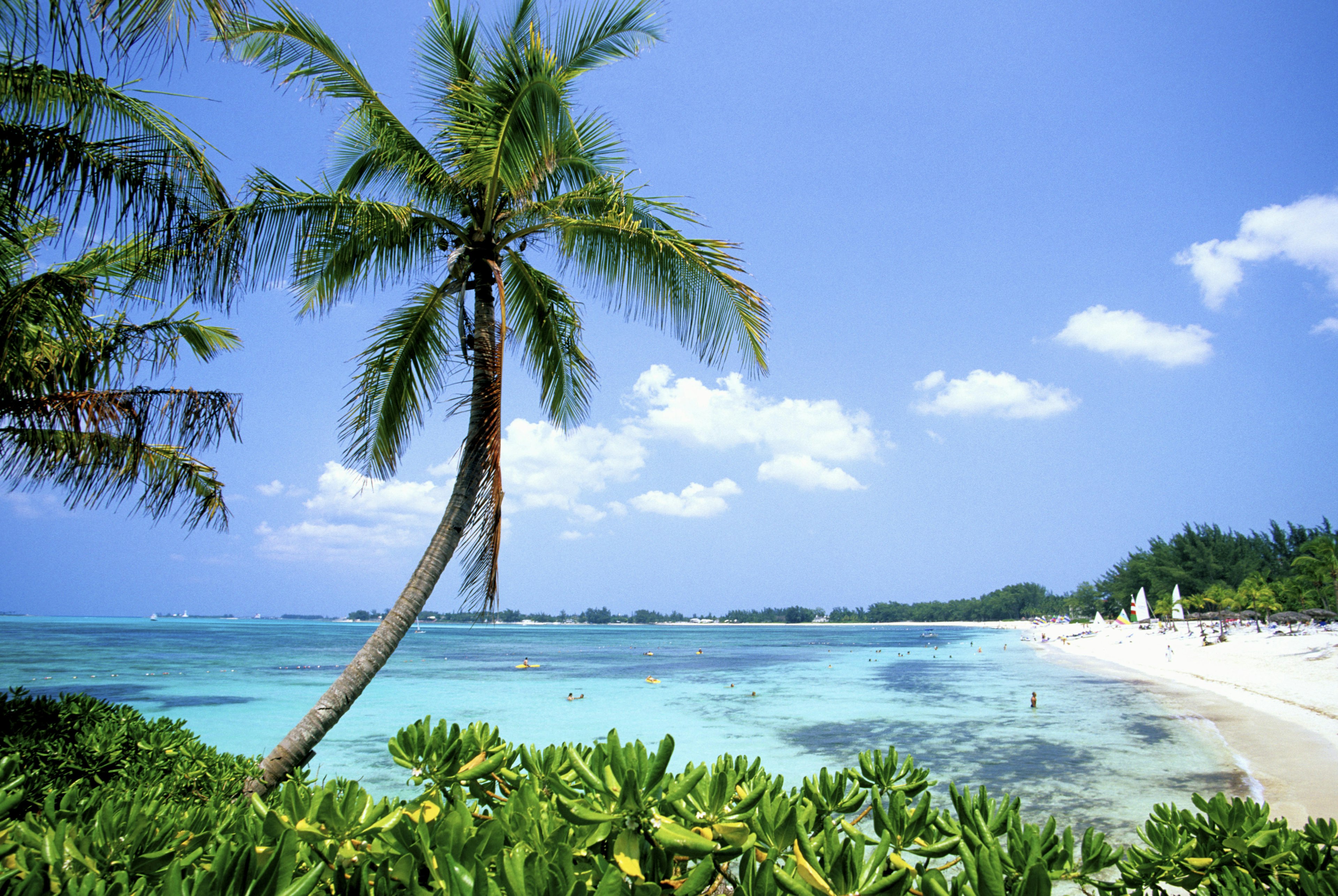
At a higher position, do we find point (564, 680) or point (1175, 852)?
point (1175, 852)

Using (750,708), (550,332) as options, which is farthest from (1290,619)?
(550,332)

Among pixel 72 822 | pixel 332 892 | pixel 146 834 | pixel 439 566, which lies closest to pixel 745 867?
pixel 332 892

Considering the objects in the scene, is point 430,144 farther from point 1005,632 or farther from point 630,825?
point 1005,632

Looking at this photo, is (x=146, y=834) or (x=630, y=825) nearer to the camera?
(x=630, y=825)

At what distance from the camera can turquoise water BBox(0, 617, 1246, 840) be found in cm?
1376

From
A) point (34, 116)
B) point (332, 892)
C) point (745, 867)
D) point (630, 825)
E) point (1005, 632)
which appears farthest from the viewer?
point (1005, 632)

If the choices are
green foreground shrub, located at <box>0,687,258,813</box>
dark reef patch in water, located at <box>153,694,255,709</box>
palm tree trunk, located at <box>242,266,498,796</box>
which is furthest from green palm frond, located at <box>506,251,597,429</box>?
dark reef patch in water, located at <box>153,694,255,709</box>

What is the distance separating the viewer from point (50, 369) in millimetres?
5520

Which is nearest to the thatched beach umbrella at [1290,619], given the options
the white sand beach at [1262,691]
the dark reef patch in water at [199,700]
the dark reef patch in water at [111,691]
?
the white sand beach at [1262,691]

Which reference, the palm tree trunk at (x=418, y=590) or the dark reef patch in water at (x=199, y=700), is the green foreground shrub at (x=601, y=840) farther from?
the dark reef patch in water at (x=199, y=700)

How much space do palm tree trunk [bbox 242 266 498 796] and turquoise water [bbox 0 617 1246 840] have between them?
28.1ft

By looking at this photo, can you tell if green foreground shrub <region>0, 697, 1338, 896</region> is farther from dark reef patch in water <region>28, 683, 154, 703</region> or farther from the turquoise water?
dark reef patch in water <region>28, 683, 154, 703</region>

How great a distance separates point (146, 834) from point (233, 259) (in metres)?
4.46

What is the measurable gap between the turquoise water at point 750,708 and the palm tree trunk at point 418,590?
8561mm
